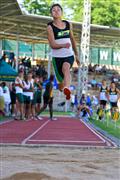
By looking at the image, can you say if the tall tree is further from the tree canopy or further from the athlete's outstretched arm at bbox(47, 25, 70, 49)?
the athlete's outstretched arm at bbox(47, 25, 70, 49)

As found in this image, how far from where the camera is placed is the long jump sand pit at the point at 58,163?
7.25m

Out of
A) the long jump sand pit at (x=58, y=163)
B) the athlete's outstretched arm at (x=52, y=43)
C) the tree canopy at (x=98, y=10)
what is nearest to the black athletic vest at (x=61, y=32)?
the athlete's outstretched arm at (x=52, y=43)

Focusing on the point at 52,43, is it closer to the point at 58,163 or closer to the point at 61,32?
the point at 61,32

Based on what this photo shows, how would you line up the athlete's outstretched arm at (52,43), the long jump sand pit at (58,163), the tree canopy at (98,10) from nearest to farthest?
the athlete's outstretched arm at (52,43) → the long jump sand pit at (58,163) → the tree canopy at (98,10)

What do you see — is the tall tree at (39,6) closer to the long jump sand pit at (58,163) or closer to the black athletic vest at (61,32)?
the long jump sand pit at (58,163)

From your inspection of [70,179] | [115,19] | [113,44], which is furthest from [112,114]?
[115,19]

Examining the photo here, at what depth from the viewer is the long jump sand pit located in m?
7.25

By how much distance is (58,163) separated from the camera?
27.8 ft

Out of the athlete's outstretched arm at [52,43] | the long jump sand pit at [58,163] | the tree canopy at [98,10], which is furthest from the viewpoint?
the tree canopy at [98,10]

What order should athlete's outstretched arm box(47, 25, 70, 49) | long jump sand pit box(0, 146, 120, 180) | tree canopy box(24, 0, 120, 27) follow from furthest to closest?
1. tree canopy box(24, 0, 120, 27)
2. long jump sand pit box(0, 146, 120, 180)
3. athlete's outstretched arm box(47, 25, 70, 49)

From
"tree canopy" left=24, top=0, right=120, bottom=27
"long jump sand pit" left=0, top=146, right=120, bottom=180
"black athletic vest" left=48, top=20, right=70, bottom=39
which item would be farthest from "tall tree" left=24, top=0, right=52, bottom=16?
"black athletic vest" left=48, top=20, right=70, bottom=39

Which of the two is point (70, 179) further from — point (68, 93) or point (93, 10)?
point (93, 10)

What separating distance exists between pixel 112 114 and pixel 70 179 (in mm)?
12113

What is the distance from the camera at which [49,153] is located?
384 inches
